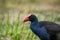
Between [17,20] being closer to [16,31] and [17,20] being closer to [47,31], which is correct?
[16,31]

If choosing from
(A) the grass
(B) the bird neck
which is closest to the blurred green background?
(A) the grass

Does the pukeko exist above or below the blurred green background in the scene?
above

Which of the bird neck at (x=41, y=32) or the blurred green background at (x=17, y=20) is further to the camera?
the blurred green background at (x=17, y=20)

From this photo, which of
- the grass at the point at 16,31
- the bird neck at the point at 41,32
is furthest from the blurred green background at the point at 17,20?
the bird neck at the point at 41,32

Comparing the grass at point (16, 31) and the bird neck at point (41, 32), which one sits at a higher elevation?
the bird neck at point (41, 32)

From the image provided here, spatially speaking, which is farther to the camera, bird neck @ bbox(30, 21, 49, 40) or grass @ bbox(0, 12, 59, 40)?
grass @ bbox(0, 12, 59, 40)

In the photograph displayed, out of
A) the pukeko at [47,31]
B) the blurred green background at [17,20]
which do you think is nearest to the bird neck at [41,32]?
the pukeko at [47,31]

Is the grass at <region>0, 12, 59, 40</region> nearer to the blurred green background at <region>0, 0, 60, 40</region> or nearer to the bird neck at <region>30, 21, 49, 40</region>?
the blurred green background at <region>0, 0, 60, 40</region>

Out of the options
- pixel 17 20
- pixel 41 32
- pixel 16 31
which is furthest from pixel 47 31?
pixel 17 20

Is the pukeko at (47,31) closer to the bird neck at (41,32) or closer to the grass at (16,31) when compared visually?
the bird neck at (41,32)

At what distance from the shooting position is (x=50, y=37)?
9219 mm

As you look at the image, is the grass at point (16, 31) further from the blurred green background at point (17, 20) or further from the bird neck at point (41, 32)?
the bird neck at point (41, 32)

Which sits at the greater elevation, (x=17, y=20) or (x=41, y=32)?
(x=41, y=32)

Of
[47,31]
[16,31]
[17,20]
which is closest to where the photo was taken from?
[47,31]
